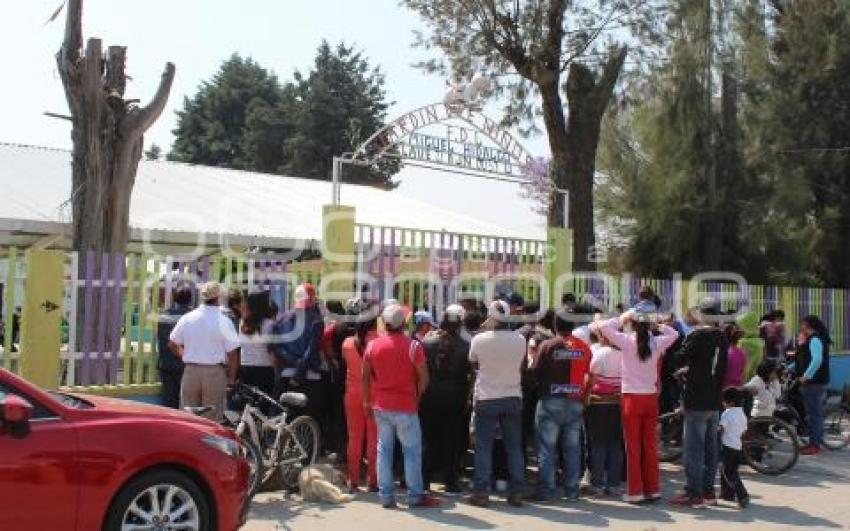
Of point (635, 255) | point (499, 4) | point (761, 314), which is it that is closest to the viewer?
point (499, 4)

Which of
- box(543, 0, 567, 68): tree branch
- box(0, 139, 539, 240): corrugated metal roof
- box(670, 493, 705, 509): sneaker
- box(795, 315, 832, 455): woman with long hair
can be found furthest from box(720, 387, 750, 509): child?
box(0, 139, 539, 240): corrugated metal roof

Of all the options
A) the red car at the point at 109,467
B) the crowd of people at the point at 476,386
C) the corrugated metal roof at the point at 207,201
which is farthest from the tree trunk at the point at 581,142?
the red car at the point at 109,467

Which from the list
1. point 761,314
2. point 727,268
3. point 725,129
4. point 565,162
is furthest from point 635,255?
point 565,162

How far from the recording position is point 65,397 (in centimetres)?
635

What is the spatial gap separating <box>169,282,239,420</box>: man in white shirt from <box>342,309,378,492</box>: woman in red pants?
43.1 inches

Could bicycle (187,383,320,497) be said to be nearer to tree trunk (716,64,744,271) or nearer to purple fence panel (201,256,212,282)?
purple fence panel (201,256,212,282)

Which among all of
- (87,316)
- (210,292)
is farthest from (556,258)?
(87,316)

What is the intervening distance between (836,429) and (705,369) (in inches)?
227

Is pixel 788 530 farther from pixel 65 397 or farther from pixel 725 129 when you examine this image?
pixel 725 129

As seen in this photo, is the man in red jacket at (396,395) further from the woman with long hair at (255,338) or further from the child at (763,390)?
the child at (763,390)

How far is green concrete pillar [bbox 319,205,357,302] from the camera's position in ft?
36.6

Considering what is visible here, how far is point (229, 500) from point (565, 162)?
436 inches

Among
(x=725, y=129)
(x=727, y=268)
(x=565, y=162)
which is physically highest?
(x=725, y=129)

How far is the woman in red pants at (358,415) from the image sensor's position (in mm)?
9055
